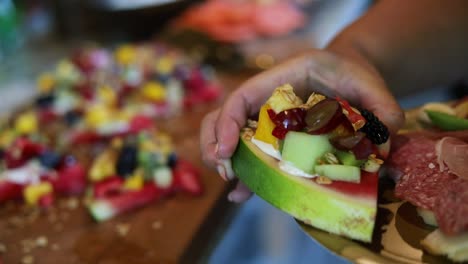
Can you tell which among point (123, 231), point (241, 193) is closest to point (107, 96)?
point (123, 231)

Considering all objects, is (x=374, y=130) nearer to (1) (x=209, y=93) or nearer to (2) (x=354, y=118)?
(2) (x=354, y=118)

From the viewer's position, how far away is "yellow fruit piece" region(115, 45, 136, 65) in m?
2.58

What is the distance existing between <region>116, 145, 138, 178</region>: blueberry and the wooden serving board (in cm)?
13

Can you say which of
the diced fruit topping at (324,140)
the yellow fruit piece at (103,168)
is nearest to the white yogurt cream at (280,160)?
the diced fruit topping at (324,140)

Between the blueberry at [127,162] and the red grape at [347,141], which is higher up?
the red grape at [347,141]

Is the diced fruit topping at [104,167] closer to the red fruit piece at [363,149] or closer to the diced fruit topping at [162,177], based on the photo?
the diced fruit topping at [162,177]

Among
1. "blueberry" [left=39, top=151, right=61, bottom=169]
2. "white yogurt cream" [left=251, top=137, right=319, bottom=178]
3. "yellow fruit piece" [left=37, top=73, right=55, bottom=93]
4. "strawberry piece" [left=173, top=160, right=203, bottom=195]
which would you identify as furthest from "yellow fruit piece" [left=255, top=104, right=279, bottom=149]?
"yellow fruit piece" [left=37, top=73, right=55, bottom=93]

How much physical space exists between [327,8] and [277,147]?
2.16m

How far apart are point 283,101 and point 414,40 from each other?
0.75 metres

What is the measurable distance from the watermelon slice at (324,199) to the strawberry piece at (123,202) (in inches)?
30.3

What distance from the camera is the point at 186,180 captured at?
174 centimetres

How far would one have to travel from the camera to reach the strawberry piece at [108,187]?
1.70 meters

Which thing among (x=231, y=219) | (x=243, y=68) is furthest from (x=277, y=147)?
(x=243, y=68)

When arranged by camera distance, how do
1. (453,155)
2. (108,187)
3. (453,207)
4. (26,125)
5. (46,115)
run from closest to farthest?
(453,207) → (453,155) → (108,187) → (26,125) → (46,115)
